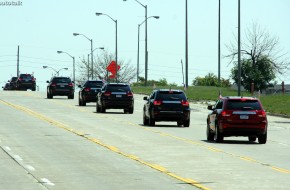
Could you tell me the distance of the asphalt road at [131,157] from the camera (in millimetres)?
19422

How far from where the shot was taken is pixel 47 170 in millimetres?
21922

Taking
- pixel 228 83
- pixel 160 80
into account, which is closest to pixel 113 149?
pixel 228 83

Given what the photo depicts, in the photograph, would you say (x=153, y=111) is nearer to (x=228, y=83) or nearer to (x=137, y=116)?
(x=137, y=116)

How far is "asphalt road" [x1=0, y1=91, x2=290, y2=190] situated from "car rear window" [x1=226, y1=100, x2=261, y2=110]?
114 cm

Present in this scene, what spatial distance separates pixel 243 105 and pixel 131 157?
769 centimetres

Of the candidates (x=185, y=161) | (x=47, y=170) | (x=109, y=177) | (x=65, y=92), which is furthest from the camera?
(x=65, y=92)

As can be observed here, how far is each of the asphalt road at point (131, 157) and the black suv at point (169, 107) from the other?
0.46 m

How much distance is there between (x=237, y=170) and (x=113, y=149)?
7343 mm

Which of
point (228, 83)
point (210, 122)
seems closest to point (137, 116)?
point (210, 122)

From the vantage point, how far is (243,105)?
32.8 m

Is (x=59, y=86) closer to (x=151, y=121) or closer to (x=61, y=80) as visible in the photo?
(x=61, y=80)

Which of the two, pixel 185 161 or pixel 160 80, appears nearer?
pixel 185 161

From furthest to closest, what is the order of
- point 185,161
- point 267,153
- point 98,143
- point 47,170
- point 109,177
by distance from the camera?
point 98,143
point 267,153
point 185,161
point 47,170
point 109,177

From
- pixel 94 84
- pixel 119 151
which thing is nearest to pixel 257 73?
pixel 94 84
